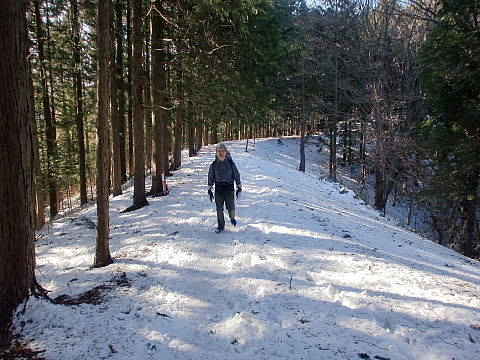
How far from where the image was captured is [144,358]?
9.16 ft

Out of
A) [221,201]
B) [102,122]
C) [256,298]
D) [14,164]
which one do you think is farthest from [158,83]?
[256,298]

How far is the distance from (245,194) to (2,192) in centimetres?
809

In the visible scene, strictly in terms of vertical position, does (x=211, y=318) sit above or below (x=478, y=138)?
below

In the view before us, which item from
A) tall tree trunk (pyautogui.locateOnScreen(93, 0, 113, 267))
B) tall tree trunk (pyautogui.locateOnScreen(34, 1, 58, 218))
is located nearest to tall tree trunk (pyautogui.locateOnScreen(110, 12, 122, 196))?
tall tree trunk (pyautogui.locateOnScreen(34, 1, 58, 218))

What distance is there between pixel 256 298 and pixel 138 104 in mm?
8209

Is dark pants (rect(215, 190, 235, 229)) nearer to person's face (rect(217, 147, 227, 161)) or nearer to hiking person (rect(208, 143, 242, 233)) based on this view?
hiking person (rect(208, 143, 242, 233))

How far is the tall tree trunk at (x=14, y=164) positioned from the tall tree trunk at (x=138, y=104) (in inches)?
247

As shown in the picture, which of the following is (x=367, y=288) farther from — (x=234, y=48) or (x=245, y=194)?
(x=234, y=48)

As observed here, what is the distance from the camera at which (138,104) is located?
31.6 ft

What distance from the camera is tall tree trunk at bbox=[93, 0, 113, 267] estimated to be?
16.6 ft

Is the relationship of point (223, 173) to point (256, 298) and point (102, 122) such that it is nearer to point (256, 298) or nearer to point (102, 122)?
point (102, 122)

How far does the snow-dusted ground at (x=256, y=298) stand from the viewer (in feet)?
9.53

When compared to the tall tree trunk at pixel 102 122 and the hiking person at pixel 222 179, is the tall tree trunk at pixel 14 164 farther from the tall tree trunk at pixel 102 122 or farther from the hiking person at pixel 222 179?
the hiking person at pixel 222 179

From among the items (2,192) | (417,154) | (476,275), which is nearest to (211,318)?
(2,192)
